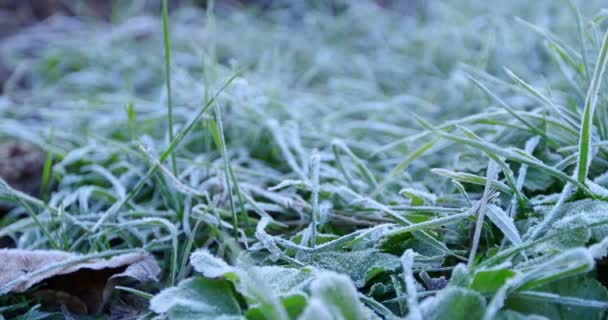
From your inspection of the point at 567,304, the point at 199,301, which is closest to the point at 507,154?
the point at 567,304

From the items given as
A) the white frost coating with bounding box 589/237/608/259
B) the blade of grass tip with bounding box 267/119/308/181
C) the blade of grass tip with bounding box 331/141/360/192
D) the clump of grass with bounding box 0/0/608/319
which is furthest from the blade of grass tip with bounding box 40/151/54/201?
the white frost coating with bounding box 589/237/608/259

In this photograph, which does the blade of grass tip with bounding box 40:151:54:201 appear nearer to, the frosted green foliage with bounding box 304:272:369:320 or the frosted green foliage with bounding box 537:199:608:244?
the frosted green foliage with bounding box 304:272:369:320

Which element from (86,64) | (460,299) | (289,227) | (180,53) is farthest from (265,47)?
(460,299)

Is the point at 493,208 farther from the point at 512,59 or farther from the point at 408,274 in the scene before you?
the point at 512,59

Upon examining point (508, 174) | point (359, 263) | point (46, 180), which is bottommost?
point (46, 180)

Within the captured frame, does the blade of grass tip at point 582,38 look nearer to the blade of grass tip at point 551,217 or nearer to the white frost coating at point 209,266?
the blade of grass tip at point 551,217

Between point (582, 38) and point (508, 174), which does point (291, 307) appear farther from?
point (582, 38)
